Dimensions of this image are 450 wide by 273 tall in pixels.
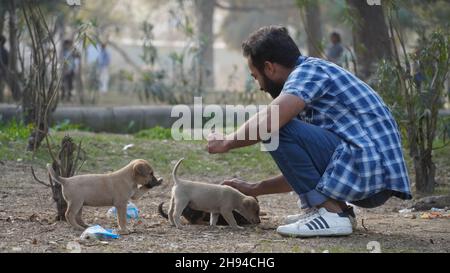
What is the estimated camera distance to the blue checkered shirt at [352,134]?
5.11m

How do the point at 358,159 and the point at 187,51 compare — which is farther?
the point at 187,51

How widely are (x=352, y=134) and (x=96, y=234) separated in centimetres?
161

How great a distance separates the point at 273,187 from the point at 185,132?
538cm

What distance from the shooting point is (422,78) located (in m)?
8.19

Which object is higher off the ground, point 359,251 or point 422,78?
point 422,78

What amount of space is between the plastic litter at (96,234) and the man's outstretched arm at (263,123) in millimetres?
777

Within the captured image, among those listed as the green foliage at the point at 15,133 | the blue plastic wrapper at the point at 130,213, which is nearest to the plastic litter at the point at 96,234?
the blue plastic wrapper at the point at 130,213

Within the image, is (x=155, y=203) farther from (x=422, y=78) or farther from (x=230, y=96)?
(x=230, y=96)

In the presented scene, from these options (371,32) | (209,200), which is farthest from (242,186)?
(371,32)

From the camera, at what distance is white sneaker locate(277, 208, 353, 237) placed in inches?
204

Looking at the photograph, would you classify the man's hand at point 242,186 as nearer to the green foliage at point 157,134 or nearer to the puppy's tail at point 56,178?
the puppy's tail at point 56,178

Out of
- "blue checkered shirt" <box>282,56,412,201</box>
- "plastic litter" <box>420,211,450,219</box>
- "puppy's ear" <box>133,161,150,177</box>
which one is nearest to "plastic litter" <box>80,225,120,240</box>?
"puppy's ear" <box>133,161,150,177</box>

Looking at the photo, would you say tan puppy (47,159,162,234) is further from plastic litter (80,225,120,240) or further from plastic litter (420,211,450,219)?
plastic litter (420,211,450,219)
